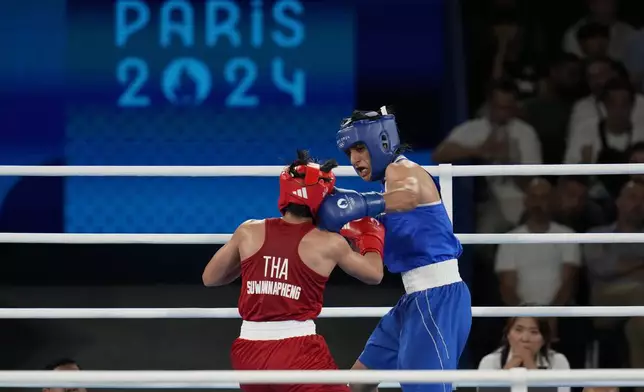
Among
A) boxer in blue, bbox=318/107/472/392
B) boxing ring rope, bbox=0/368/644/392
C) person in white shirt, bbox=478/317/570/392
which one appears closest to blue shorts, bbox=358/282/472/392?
boxer in blue, bbox=318/107/472/392

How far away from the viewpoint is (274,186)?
540cm

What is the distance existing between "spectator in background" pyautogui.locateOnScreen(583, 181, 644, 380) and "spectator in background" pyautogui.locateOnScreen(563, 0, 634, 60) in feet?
2.55

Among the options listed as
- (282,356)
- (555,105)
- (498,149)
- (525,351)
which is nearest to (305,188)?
(282,356)

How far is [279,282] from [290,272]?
0.04 metres

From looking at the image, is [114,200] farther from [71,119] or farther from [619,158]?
[619,158]

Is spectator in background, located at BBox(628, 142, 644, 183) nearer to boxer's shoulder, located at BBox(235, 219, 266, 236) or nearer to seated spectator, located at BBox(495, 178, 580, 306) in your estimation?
seated spectator, located at BBox(495, 178, 580, 306)

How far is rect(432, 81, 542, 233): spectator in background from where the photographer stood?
5441 millimetres

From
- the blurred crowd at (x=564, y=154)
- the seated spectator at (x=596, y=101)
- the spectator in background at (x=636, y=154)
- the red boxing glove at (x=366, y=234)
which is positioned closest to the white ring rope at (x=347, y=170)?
the red boxing glove at (x=366, y=234)

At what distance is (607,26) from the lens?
18.5 feet

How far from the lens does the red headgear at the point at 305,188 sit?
119 inches

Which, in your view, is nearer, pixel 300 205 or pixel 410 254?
pixel 300 205

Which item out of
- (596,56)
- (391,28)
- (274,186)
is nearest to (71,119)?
(274,186)

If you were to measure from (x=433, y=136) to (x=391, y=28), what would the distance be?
56cm

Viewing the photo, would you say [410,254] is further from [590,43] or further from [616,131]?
[590,43]
